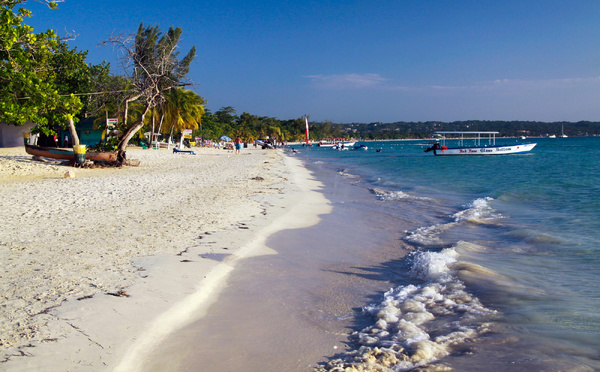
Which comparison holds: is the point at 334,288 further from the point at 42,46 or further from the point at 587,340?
the point at 42,46

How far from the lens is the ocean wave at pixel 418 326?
3225mm

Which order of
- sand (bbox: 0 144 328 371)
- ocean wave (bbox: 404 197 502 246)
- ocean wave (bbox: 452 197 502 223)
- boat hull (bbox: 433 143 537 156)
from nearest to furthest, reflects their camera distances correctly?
sand (bbox: 0 144 328 371), ocean wave (bbox: 404 197 502 246), ocean wave (bbox: 452 197 502 223), boat hull (bbox: 433 143 537 156)

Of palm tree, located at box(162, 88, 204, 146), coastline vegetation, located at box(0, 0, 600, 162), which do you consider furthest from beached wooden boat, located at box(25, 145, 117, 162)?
palm tree, located at box(162, 88, 204, 146)

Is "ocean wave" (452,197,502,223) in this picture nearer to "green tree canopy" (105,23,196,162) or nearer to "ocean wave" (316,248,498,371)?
"ocean wave" (316,248,498,371)

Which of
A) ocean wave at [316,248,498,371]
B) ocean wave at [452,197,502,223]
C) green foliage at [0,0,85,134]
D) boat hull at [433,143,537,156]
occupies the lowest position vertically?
ocean wave at [452,197,502,223]

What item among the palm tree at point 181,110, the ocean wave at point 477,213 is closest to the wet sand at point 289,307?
the ocean wave at point 477,213

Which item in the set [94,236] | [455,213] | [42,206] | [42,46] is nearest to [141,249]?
[94,236]

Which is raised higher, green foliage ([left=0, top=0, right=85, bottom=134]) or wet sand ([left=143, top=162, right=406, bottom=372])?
green foliage ([left=0, top=0, right=85, bottom=134])

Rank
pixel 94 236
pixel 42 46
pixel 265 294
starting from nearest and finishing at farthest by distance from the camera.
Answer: pixel 265 294 → pixel 94 236 → pixel 42 46

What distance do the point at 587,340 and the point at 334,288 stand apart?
8.15 ft

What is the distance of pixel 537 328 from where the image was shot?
394 cm

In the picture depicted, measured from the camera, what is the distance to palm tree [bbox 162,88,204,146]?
4447 cm

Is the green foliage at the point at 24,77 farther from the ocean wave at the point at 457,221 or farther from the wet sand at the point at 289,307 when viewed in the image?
the ocean wave at the point at 457,221

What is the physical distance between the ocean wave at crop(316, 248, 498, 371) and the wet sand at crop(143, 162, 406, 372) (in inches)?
7.4
